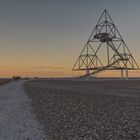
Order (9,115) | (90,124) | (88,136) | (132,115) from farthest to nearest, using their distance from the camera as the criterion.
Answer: (9,115)
(132,115)
(90,124)
(88,136)

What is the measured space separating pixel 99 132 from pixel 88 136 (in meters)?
0.89

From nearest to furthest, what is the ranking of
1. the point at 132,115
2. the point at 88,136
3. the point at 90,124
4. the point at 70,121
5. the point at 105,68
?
the point at 88,136, the point at 90,124, the point at 70,121, the point at 132,115, the point at 105,68

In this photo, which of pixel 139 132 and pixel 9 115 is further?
pixel 9 115

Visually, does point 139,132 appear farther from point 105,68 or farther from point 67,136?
point 105,68

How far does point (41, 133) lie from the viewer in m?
16.7

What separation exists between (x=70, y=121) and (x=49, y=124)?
3.99 feet

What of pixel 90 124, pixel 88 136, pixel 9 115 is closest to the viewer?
pixel 88 136

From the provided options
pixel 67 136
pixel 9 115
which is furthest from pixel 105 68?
pixel 67 136

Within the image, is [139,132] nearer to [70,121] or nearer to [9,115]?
[70,121]

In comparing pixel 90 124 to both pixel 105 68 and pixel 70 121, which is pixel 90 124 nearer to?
pixel 70 121

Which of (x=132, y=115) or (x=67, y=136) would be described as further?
(x=132, y=115)

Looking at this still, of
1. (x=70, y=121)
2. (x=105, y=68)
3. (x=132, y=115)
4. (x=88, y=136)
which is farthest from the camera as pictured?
(x=105, y=68)

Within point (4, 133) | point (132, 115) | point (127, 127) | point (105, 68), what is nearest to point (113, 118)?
point (132, 115)

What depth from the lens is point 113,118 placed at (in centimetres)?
2053
